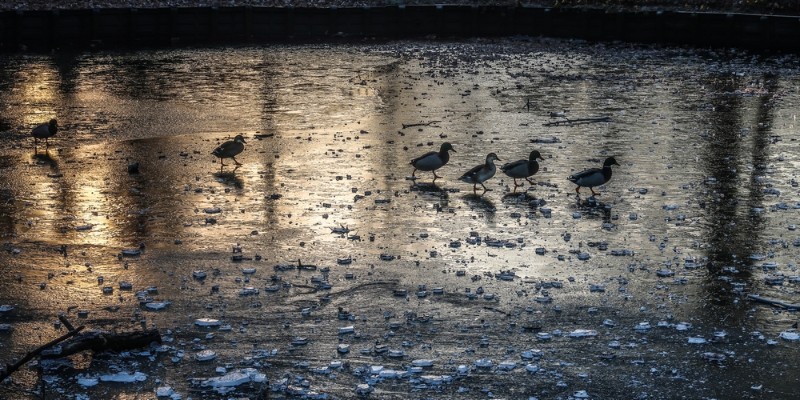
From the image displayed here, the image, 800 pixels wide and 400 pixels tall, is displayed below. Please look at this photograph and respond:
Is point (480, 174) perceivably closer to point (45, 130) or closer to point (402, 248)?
point (402, 248)

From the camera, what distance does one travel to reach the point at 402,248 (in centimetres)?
1299

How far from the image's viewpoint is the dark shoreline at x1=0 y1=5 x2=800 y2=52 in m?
38.1

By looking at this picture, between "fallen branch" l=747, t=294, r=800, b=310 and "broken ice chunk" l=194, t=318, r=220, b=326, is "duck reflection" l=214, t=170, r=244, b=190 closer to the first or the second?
"broken ice chunk" l=194, t=318, r=220, b=326

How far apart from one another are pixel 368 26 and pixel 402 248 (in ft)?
105

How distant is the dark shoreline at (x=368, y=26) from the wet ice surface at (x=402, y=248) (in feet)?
43.7

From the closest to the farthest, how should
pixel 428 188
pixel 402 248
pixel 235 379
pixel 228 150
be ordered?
pixel 235 379
pixel 402 248
pixel 428 188
pixel 228 150

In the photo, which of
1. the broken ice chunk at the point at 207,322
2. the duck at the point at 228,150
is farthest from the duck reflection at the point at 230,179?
the broken ice chunk at the point at 207,322

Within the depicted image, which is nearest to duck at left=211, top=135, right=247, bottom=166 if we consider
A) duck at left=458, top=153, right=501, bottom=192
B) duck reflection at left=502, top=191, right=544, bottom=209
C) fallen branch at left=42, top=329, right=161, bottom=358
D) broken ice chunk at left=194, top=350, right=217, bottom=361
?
duck at left=458, top=153, right=501, bottom=192

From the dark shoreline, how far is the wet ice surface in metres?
13.3

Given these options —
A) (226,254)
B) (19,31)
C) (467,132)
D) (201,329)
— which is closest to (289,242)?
(226,254)

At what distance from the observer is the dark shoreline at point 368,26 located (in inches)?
1501

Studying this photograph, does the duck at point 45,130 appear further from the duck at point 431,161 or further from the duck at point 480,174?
the duck at point 480,174

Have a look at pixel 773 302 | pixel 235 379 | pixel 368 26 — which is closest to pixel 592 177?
pixel 773 302

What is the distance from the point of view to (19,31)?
1556 inches
